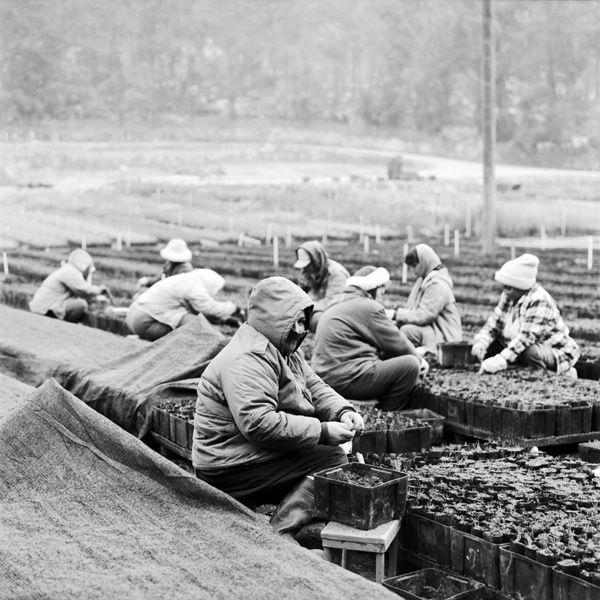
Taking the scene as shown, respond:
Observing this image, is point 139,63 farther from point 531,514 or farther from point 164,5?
point 531,514

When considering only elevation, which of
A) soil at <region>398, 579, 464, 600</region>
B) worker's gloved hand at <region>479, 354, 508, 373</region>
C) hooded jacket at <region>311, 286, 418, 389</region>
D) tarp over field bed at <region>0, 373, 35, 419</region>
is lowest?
soil at <region>398, 579, 464, 600</region>

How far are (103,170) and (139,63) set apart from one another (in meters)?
28.3

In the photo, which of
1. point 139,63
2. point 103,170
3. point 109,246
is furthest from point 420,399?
point 139,63

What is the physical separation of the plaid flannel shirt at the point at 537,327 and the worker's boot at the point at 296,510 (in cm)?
316

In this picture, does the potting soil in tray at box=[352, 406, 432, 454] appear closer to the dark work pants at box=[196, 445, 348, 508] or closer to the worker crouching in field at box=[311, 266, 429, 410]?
the worker crouching in field at box=[311, 266, 429, 410]

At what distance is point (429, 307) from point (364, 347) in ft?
5.37

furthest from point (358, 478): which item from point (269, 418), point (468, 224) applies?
point (468, 224)

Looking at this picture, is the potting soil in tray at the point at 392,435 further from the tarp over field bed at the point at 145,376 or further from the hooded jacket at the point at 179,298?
the hooded jacket at the point at 179,298

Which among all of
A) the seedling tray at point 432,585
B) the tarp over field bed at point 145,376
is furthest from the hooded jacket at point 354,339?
the seedling tray at point 432,585

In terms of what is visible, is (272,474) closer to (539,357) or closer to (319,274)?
(539,357)

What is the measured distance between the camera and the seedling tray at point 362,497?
405 centimetres

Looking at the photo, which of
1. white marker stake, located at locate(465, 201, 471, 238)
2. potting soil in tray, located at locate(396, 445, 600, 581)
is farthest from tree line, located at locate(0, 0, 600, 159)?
potting soil in tray, located at locate(396, 445, 600, 581)

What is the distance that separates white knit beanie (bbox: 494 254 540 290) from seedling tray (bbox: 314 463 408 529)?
3.18 metres

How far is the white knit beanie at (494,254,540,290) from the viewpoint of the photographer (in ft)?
23.5
